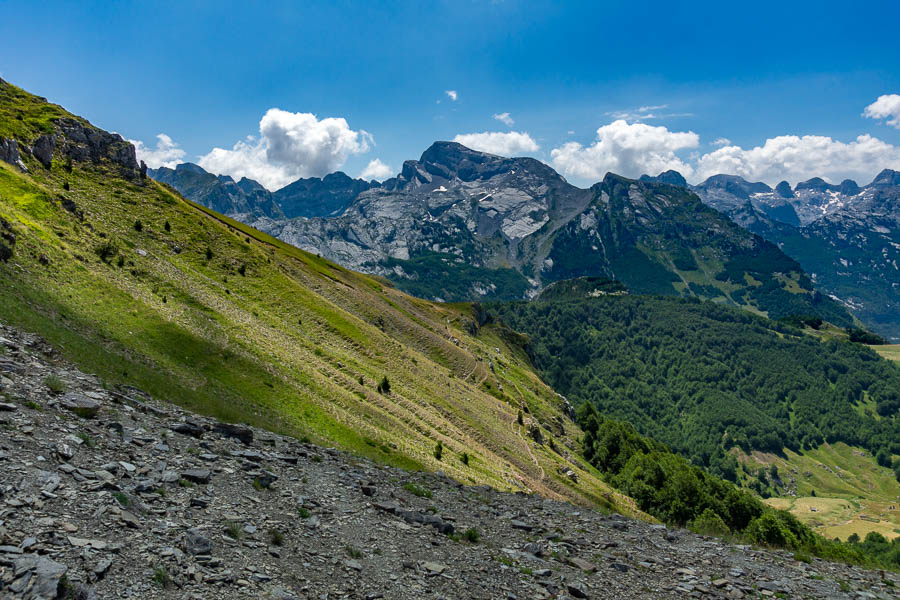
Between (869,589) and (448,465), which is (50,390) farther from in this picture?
(869,589)

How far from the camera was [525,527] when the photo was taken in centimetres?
2884

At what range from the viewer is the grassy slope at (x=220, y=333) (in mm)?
36438

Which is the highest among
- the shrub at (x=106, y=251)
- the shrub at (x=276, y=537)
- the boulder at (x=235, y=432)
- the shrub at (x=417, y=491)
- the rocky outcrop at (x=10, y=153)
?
the rocky outcrop at (x=10, y=153)

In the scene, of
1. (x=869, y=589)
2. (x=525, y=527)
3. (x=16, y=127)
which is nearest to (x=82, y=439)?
(x=525, y=527)

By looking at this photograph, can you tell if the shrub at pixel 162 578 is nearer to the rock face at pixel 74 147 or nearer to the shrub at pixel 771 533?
the rock face at pixel 74 147

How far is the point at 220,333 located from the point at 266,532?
111 ft

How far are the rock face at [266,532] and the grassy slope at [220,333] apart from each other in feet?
25.5

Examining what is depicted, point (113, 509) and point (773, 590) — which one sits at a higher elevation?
point (773, 590)

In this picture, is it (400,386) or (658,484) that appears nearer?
(400,386)

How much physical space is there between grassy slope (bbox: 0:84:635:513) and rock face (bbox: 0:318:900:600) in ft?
25.5

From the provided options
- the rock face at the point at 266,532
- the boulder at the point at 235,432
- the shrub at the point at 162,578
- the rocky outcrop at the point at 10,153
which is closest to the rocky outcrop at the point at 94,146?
the rocky outcrop at the point at 10,153

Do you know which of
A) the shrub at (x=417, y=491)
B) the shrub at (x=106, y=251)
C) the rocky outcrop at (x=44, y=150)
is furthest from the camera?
the rocky outcrop at (x=44, y=150)

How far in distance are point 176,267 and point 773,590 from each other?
6645cm

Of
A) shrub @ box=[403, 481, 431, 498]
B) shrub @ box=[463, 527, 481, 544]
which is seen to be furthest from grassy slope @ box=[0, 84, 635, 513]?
shrub @ box=[463, 527, 481, 544]
